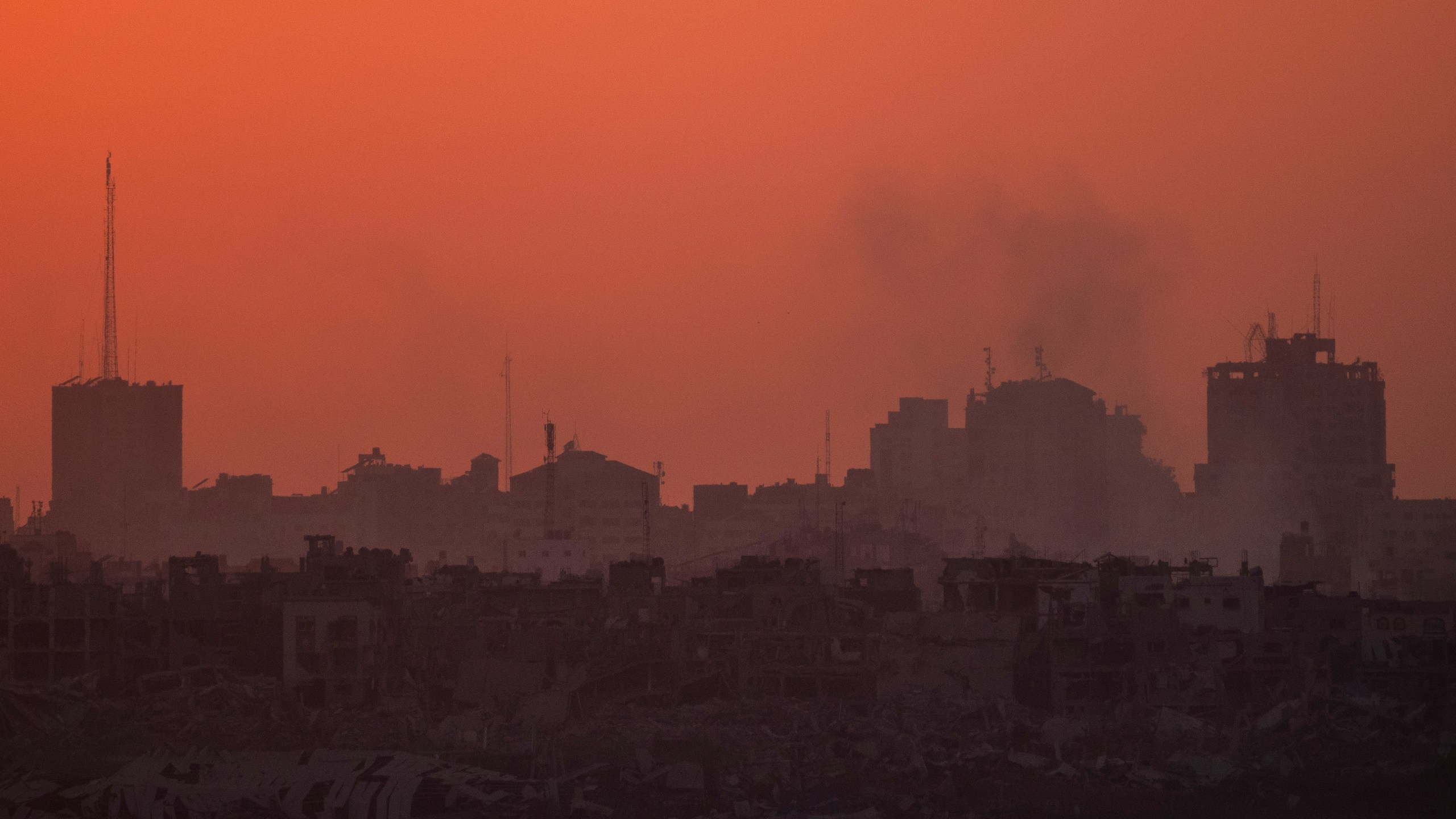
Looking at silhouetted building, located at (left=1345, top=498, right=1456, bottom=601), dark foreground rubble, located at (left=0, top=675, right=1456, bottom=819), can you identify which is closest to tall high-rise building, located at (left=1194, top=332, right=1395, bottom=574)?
silhouetted building, located at (left=1345, top=498, right=1456, bottom=601)

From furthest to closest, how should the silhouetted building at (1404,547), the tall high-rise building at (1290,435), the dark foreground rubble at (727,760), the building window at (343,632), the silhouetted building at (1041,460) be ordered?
1. the silhouetted building at (1041,460)
2. the tall high-rise building at (1290,435)
3. the silhouetted building at (1404,547)
4. the building window at (343,632)
5. the dark foreground rubble at (727,760)

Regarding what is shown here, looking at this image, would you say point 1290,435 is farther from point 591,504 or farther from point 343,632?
point 343,632

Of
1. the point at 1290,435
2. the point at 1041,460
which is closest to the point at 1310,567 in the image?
the point at 1290,435

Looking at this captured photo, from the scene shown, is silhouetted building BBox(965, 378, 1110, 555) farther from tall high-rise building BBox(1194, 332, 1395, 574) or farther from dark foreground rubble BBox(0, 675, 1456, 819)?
dark foreground rubble BBox(0, 675, 1456, 819)

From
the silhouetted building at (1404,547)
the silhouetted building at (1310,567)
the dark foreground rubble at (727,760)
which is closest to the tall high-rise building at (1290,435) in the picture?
the silhouetted building at (1404,547)

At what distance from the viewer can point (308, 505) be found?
589 ft

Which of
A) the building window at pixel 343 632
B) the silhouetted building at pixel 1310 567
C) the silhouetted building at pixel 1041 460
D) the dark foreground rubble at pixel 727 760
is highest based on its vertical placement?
the silhouetted building at pixel 1041 460

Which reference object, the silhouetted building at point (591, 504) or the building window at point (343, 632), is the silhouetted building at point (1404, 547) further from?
the building window at point (343, 632)

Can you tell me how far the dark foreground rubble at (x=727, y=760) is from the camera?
165 feet

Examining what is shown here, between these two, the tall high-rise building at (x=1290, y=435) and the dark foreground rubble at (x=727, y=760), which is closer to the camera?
the dark foreground rubble at (x=727, y=760)

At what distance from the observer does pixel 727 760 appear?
53.4 m

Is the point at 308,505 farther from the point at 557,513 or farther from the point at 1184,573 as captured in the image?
the point at 1184,573

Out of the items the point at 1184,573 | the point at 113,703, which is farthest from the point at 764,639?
the point at 1184,573

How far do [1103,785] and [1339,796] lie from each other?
576cm
